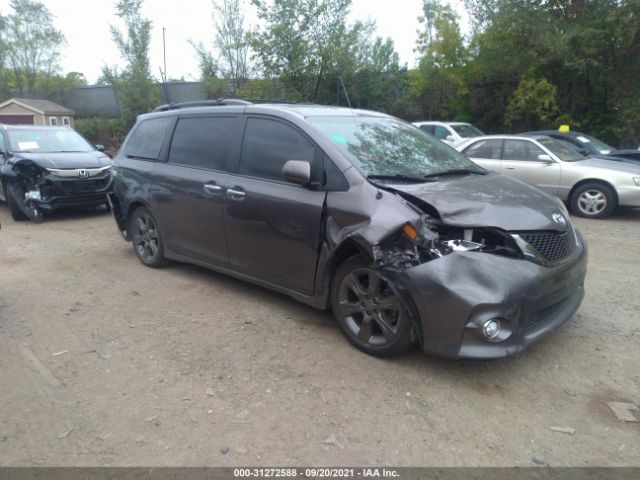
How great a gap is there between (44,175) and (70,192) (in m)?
0.47

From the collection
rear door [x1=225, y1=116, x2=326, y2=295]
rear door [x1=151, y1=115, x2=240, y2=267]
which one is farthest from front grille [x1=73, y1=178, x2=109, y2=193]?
rear door [x1=225, y1=116, x2=326, y2=295]

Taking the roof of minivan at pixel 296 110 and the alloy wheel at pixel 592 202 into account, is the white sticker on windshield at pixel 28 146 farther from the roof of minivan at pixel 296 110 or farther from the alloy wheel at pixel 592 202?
the alloy wheel at pixel 592 202

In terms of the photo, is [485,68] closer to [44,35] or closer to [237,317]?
[237,317]

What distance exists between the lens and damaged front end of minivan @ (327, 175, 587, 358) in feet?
10.1

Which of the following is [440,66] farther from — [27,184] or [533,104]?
[27,184]

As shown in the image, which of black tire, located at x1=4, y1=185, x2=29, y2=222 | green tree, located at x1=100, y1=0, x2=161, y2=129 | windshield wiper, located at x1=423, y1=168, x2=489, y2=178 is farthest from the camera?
green tree, located at x1=100, y1=0, x2=161, y2=129

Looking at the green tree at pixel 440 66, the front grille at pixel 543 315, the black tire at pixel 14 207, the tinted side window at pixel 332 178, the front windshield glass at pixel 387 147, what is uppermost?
the green tree at pixel 440 66

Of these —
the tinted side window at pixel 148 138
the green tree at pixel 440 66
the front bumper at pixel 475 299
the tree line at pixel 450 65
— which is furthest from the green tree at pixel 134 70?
the front bumper at pixel 475 299

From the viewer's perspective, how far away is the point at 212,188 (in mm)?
4602

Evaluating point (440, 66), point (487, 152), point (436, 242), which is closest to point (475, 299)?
point (436, 242)

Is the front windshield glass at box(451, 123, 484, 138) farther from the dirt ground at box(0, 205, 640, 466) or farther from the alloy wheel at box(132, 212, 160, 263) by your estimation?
the alloy wheel at box(132, 212, 160, 263)

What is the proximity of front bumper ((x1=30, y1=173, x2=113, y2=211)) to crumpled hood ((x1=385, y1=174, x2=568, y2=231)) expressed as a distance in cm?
627

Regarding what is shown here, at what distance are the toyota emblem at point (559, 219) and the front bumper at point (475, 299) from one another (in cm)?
47

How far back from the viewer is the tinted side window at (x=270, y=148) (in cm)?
406
